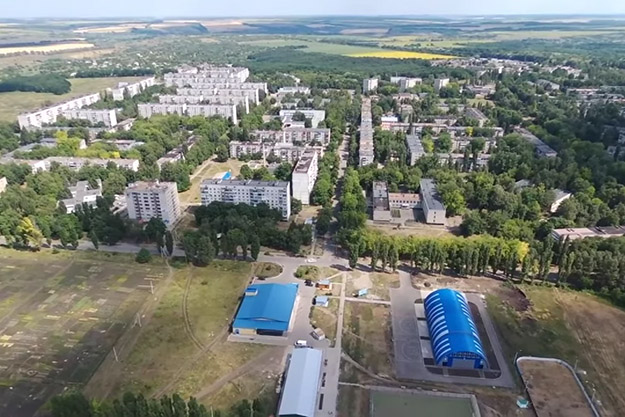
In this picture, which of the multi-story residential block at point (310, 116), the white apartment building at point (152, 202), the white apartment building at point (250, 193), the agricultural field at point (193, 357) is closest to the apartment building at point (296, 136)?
the multi-story residential block at point (310, 116)

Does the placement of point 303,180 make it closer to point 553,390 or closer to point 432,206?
point 432,206

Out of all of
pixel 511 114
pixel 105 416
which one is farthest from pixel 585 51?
pixel 105 416

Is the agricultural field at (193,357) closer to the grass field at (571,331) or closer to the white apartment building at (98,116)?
the grass field at (571,331)

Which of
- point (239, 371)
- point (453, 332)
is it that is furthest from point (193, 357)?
point (453, 332)

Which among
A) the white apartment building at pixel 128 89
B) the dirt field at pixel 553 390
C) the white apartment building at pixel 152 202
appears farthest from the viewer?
the white apartment building at pixel 128 89

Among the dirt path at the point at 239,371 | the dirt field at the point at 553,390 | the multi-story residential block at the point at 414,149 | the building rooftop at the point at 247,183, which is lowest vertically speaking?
the dirt path at the point at 239,371

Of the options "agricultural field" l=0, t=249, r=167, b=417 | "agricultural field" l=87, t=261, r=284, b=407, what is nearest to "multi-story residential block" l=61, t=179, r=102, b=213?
"agricultural field" l=0, t=249, r=167, b=417
